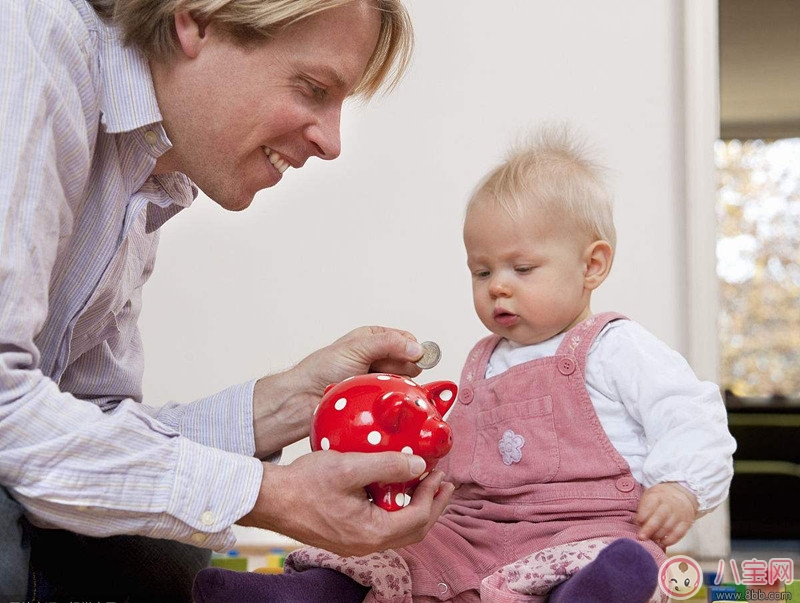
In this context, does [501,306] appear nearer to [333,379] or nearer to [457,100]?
[333,379]

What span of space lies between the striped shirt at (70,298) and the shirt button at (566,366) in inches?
18.1

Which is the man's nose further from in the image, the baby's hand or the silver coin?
the baby's hand

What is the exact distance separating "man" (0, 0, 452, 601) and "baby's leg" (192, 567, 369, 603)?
10cm

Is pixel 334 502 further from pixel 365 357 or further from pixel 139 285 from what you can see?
pixel 139 285

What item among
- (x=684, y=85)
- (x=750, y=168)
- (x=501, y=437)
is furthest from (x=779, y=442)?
(x=501, y=437)

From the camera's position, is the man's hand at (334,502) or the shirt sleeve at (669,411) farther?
the shirt sleeve at (669,411)

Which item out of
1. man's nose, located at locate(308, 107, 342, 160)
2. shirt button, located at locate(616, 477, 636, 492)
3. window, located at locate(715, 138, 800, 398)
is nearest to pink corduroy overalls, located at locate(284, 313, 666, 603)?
shirt button, located at locate(616, 477, 636, 492)

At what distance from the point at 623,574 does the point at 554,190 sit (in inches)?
21.7

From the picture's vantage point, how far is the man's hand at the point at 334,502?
2.91 feet

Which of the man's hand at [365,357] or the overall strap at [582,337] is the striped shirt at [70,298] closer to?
the man's hand at [365,357]

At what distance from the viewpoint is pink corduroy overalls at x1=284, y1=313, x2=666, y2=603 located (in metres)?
1.09

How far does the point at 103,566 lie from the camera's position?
122 centimetres

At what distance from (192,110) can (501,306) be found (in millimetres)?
473
